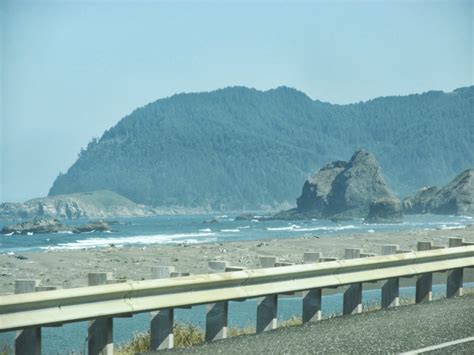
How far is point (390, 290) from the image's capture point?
533 inches

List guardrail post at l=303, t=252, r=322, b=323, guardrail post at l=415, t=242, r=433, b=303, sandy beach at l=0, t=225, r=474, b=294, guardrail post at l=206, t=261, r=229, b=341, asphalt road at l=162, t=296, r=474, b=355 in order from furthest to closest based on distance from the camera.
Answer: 1. sandy beach at l=0, t=225, r=474, b=294
2. guardrail post at l=415, t=242, r=433, b=303
3. guardrail post at l=303, t=252, r=322, b=323
4. guardrail post at l=206, t=261, r=229, b=341
5. asphalt road at l=162, t=296, r=474, b=355

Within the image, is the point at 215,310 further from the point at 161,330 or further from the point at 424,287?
the point at 424,287

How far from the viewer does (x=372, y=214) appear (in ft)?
625

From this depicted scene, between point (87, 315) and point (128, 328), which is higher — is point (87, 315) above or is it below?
above

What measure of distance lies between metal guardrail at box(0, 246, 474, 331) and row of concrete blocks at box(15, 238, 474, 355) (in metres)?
0.24

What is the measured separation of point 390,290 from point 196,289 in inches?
161

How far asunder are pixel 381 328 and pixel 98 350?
10.8 ft

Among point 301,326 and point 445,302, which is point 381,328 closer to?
point 301,326

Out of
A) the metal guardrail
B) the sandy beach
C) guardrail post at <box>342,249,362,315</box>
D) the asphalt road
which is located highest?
the metal guardrail

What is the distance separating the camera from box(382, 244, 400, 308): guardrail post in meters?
13.5

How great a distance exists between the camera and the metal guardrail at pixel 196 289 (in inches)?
336

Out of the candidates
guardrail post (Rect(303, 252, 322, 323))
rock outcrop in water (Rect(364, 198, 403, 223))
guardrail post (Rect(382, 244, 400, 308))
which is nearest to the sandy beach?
guardrail post (Rect(382, 244, 400, 308))

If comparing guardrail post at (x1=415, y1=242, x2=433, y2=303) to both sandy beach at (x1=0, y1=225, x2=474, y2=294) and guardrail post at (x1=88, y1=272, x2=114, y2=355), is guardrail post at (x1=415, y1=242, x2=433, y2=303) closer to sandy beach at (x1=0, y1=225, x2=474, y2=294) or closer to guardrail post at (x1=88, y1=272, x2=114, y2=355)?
guardrail post at (x1=88, y1=272, x2=114, y2=355)

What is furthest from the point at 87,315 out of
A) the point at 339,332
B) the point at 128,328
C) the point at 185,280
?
the point at 128,328
